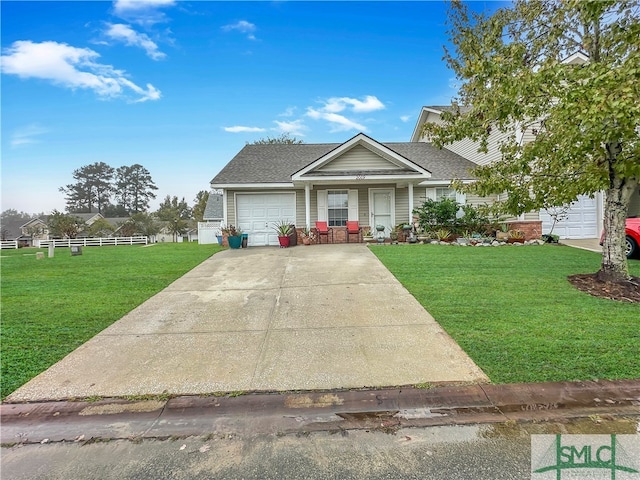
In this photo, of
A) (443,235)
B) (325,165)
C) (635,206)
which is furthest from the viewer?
(635,206)

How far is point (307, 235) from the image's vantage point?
1316cm

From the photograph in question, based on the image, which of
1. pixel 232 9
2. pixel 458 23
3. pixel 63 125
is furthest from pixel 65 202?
pixel 458 23

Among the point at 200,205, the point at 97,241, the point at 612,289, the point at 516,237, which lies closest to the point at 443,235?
the point at 516,237

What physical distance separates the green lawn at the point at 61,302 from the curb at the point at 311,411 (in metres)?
0.83

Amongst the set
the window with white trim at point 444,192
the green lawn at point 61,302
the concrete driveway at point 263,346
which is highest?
the window with white trim at point 444,192

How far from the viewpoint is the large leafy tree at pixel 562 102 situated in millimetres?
4340

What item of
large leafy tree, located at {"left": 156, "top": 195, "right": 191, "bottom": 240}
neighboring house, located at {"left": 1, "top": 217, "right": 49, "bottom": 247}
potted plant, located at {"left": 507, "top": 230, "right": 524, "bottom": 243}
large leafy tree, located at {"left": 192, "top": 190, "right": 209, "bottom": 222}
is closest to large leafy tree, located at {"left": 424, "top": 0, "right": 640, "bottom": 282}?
potted plant, located at {"left": 507, "top": 230, "right": 524, "bottom": 243}

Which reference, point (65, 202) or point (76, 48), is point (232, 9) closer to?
point (76, 48)

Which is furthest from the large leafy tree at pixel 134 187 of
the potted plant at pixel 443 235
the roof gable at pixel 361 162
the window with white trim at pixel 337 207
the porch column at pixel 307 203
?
the potted plant at pixel 443 235

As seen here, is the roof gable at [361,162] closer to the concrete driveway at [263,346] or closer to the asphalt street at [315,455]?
the concrete driveway at [263,346]

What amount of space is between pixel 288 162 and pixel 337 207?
3.62m

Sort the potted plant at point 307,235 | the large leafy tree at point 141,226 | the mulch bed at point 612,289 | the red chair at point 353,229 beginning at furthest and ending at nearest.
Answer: the large leafy tree at point 141,226
the red chair at point 353,229
the potted plant at point 307,235
the mulch bed at point 612,289

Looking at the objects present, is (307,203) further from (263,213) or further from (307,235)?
(263,213)

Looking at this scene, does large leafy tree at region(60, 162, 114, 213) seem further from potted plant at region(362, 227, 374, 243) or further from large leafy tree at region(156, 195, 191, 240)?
potted plant at region(362, 227, 374, 243)
